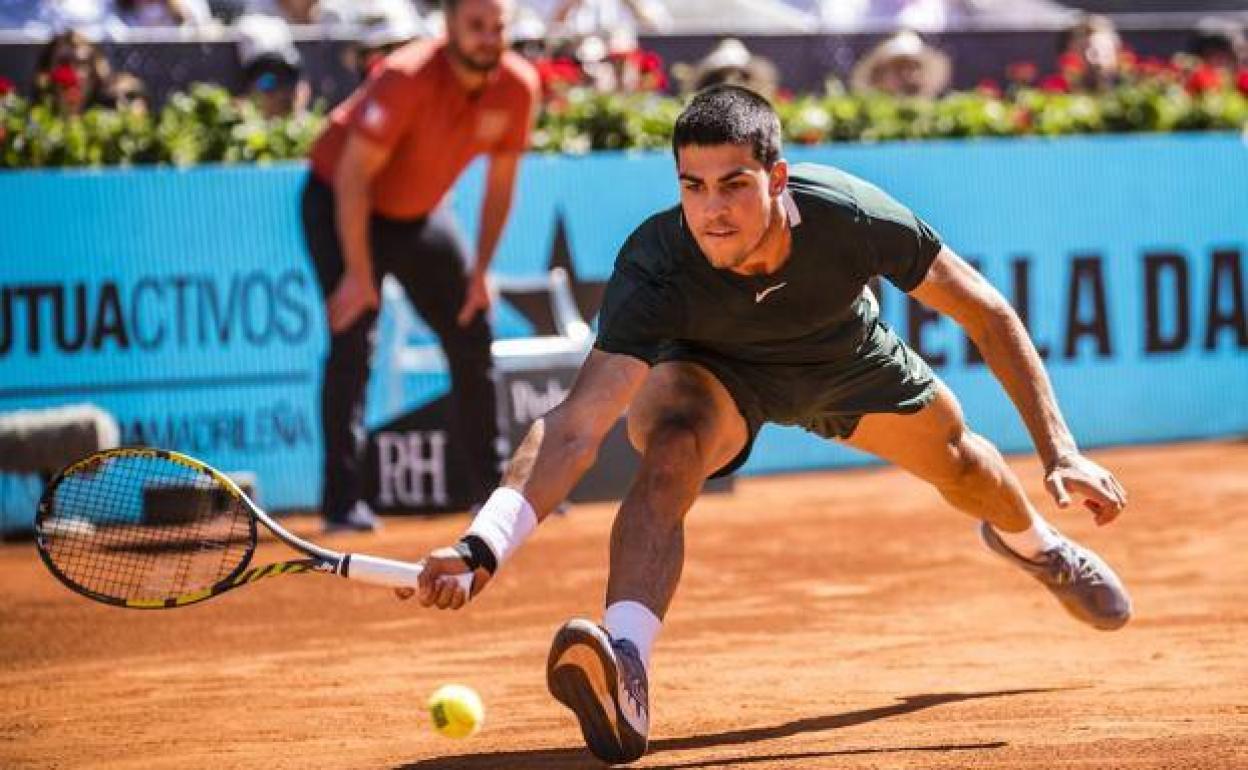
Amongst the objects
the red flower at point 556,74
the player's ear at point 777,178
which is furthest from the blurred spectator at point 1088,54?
the player's ear at point 777,178

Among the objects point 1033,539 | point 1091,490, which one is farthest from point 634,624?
point 1033,539

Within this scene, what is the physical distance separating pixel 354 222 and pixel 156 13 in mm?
4813

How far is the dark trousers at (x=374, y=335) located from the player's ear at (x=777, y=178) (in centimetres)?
525

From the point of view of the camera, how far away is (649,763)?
541 cm

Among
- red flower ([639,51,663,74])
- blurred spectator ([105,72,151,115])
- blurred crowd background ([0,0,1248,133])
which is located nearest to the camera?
blurred spectator ([105,72,151,115])

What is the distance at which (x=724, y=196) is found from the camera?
5363mm

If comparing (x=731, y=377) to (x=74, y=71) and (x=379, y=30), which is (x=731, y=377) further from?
(x=379, y=30)

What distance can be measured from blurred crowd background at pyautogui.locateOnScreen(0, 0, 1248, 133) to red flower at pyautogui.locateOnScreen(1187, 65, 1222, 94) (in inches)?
0.5

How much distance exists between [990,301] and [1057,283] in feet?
24.8

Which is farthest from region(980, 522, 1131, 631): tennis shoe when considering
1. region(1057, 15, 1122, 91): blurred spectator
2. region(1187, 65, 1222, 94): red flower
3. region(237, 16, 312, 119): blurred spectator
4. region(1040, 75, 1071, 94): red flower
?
region(1057, 15, 1122, 91): blurred spectator

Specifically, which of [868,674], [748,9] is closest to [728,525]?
[868,674]

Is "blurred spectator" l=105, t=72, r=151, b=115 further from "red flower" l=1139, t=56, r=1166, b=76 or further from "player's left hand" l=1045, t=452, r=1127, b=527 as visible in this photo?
"player's left hand" l=1045, t=452, r=1127, b=527

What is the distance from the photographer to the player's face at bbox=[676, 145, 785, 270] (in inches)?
210

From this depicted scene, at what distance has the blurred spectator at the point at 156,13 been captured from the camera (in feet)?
47.1
